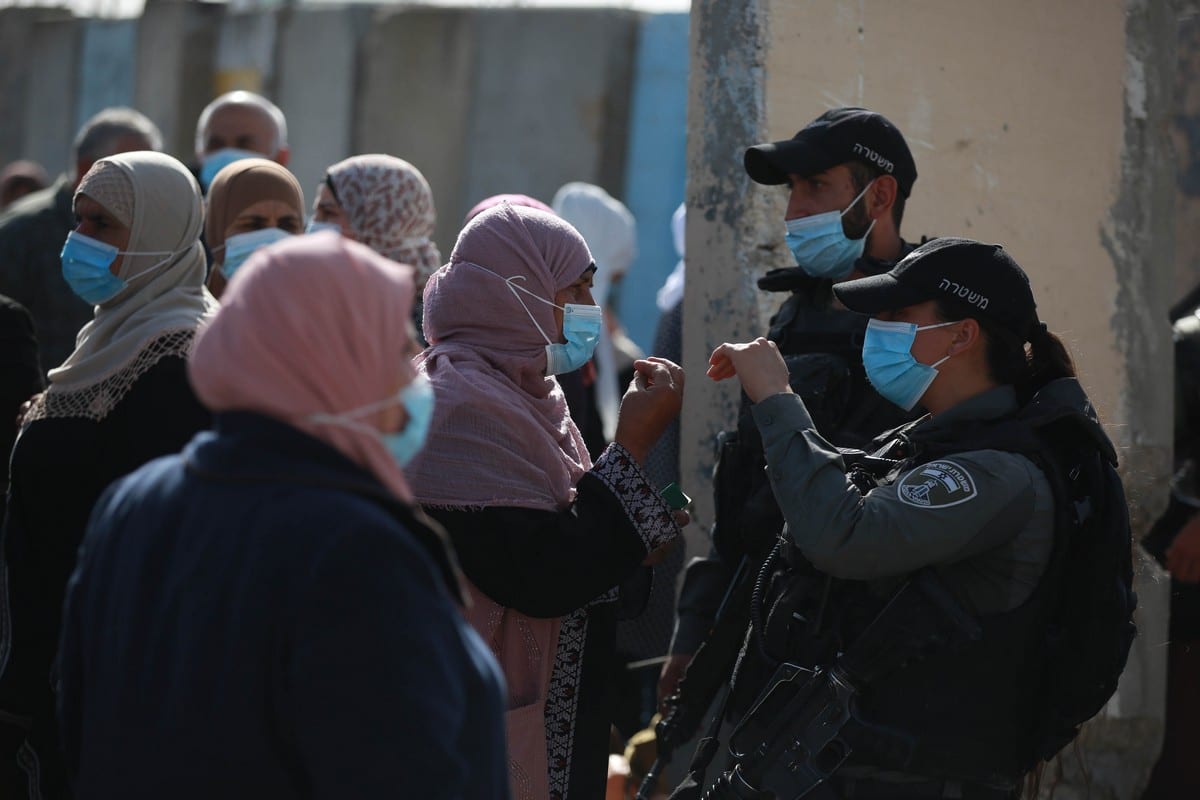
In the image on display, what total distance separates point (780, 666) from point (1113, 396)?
2.22 metres

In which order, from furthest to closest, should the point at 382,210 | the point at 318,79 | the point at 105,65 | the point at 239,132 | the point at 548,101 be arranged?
the point at 105,65
the point at 318,79
the point at 548,101
the point at 239,132
the point at 382,210

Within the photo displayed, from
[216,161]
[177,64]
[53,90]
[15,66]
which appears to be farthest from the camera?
[15,66]

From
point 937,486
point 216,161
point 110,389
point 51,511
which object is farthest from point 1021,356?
point 216,161

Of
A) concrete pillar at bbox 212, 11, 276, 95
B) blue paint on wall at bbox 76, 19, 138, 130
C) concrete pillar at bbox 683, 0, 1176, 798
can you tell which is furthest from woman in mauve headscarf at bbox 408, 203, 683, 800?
blue paint on wall at bbox 76, 19, 138, 130

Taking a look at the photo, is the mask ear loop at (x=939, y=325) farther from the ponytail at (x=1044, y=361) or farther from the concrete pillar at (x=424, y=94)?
the concrete pillar at (x=424, y=94)

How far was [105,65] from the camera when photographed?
12.0 metres

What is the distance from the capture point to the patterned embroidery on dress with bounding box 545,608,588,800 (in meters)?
2.74

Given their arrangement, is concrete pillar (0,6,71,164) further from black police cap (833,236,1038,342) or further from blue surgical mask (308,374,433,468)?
blue surgical mask (308,374,433,468)

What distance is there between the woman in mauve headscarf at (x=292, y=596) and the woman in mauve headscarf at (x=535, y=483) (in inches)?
34.4

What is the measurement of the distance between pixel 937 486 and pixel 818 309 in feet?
2.91

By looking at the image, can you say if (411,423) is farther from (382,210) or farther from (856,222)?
(382,210)

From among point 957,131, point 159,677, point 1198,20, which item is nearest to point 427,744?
point 159,677

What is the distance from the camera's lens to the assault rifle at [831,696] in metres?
2.38

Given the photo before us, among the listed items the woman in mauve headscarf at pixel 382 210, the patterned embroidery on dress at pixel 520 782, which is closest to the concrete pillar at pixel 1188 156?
the woman in mauve headscarf at pixel 382 210
